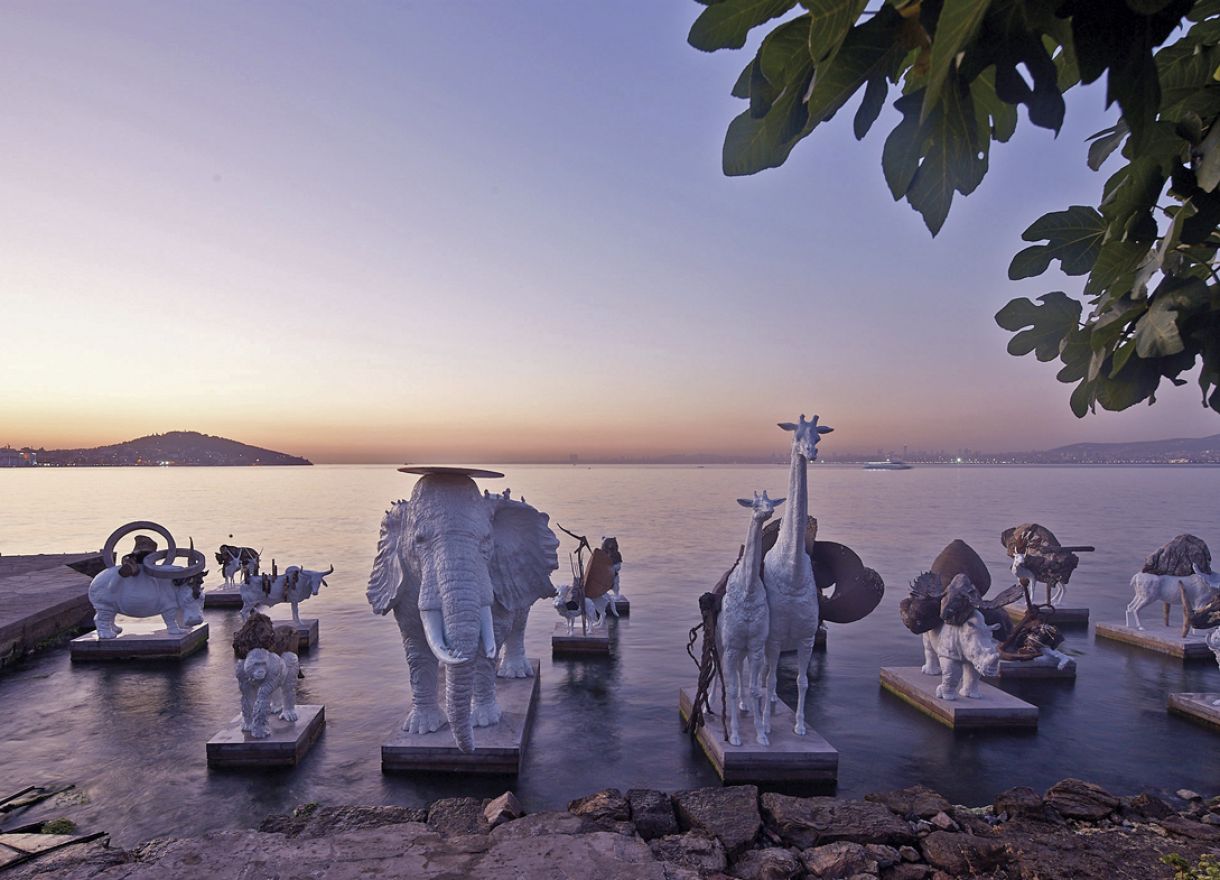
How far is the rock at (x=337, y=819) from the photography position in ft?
17.3

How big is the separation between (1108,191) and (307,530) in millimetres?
33979

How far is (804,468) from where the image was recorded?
6.43 m

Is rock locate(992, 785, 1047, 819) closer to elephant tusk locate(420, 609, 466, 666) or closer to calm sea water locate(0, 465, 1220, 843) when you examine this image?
calm sea water locate(0, 465, 1220, 843)

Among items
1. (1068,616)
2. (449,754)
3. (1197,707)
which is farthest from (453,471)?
(1068,616)

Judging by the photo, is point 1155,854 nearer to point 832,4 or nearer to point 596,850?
point 596,850

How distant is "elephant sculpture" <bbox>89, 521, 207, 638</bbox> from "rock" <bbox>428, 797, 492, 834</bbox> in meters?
7.67

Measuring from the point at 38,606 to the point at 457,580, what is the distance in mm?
10578

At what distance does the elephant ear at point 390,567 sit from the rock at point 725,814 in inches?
128

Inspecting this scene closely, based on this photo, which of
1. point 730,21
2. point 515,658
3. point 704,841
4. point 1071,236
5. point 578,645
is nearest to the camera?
point 730,21

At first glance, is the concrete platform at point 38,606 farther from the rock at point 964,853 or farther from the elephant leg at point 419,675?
the rock at point 964,853

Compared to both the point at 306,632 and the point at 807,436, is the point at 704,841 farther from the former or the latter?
the point at 306,632

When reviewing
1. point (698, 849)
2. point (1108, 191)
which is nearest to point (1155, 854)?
point (698, 849)

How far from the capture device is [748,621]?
21.4ft

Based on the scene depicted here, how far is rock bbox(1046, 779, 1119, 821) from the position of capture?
5.66m
